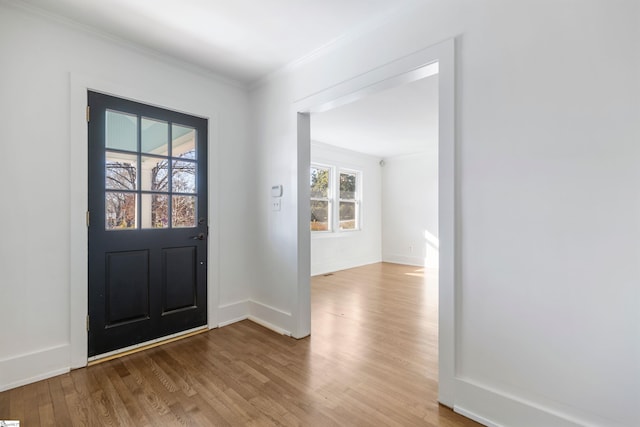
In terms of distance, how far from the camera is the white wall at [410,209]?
6.68 metres

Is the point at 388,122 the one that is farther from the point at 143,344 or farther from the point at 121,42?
the point at 143,344

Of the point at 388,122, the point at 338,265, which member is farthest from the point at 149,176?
the point at 338,265

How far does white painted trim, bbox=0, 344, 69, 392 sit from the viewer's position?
2.04 metres

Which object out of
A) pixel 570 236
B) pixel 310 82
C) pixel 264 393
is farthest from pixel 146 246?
pixel 570 236

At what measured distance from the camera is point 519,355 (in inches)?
63.2

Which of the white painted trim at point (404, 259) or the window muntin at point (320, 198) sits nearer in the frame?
the window muntin at point (320, 198)

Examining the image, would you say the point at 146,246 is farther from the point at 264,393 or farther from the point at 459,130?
the point at 459,130

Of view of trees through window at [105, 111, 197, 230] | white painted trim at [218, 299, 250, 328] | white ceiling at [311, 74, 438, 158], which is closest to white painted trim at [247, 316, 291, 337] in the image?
white painted trim at [218, 299, 250, 328]

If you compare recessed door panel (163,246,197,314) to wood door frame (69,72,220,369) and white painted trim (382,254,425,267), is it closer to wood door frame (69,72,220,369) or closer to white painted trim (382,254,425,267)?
wood door frame (69,72,220,369)

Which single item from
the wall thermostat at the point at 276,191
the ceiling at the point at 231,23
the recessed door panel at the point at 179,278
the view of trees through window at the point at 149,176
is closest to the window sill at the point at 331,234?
the wall thermostat at the point at 276,191

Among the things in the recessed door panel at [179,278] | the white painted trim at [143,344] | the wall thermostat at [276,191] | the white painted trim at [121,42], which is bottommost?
the white painted trim at [143,344]

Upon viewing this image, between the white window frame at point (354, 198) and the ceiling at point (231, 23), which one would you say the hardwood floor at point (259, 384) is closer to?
the ceiling at point (231, 23)

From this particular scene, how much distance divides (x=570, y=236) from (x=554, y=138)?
506mm

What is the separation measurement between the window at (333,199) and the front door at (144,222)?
10.7 feet
